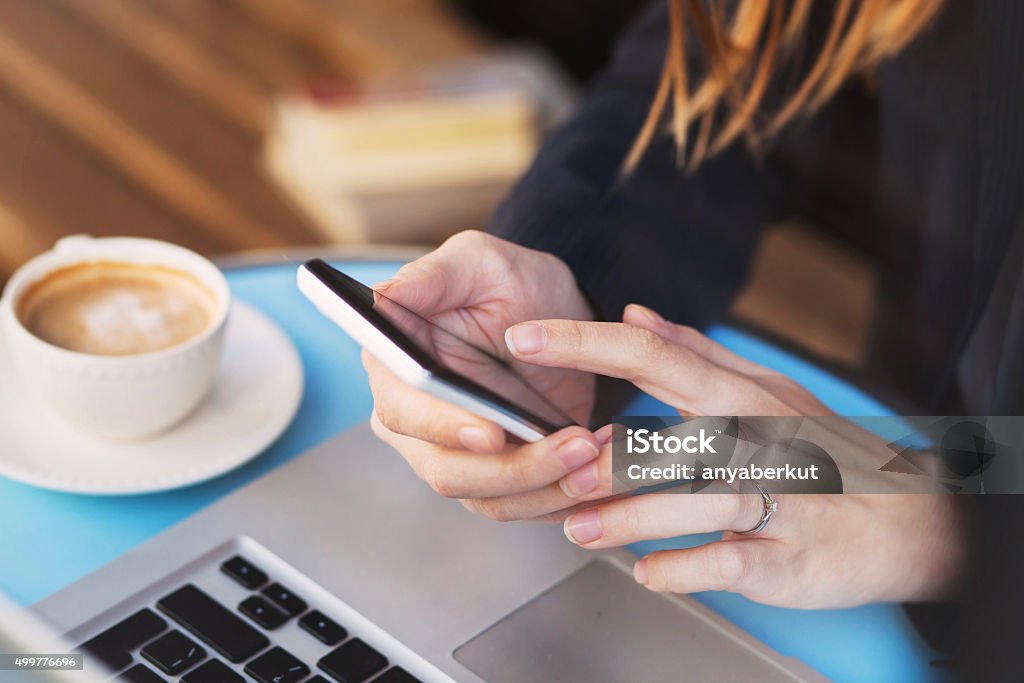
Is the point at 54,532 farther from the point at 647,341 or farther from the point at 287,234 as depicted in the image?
the point at 287,234

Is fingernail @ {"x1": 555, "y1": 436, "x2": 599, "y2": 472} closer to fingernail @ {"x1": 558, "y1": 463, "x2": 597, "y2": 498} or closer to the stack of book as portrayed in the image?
fingernail @ {"x1": 558, "y1": 463, "x2": 597, "y2": 498}

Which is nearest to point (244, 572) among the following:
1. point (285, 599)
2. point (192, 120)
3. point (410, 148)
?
point (285, 599)

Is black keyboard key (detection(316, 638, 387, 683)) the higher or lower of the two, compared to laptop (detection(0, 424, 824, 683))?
lower

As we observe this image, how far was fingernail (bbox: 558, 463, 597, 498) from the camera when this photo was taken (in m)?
0.46

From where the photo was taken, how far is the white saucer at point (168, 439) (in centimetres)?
55

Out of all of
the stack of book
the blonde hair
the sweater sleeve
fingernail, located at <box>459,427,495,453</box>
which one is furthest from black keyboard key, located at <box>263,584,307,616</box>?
the stack of book

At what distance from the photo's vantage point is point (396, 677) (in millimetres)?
462

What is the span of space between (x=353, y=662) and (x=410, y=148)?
1.25 m

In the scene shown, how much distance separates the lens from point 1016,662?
51 centimetres

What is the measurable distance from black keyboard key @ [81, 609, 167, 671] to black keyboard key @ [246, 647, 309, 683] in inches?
1.9

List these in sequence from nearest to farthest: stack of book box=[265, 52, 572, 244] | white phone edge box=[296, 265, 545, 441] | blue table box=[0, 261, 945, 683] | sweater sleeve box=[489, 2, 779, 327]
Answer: white phone edge box=[296, 265, 545, 441] < blue table box=[0, 261, 945, 683] < sweater sleeve box=[489, 2, 779, 327] < stack of book box=[265, 52, 572, 244]

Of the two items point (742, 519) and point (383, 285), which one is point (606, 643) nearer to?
point (742, 519)

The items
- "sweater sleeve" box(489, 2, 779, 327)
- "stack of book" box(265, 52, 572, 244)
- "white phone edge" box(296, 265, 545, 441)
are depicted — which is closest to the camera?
"white phone edge" box(296, 265, 545, 441)

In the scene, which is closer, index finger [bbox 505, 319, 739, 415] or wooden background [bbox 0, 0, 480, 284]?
index finger [bbox 505, 319, 739, 415]
